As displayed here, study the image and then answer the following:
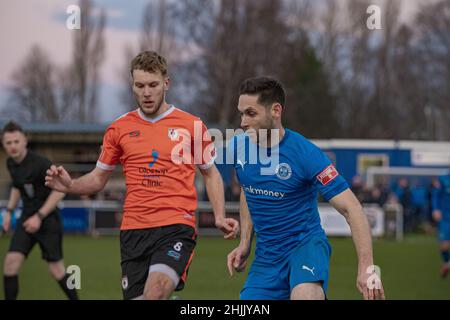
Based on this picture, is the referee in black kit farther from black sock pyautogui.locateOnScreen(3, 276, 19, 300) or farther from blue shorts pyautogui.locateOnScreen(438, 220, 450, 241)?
blue shorts pyautogui.locateOnScreen(438, 220, 450, 241)

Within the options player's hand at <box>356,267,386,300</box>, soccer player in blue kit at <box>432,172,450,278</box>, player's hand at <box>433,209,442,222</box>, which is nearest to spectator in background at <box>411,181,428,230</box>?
soccer player in blue kit at <box>432,172,450,278</box>

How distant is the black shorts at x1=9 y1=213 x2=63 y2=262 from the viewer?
10.1 metres

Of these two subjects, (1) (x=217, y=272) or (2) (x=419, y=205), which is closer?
(1) (x=217, y=272)

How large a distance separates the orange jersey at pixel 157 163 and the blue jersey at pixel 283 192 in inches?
21.4

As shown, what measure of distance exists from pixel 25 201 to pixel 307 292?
536 centimetres

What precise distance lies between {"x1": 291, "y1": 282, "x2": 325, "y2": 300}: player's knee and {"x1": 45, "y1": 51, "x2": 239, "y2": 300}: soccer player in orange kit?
2.72 feet

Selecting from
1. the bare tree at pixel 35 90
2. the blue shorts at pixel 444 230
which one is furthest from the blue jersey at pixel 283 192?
the bare tree at pixel 35 90

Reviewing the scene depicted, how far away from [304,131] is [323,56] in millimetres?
5305

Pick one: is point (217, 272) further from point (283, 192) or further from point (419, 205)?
point (419, 205)

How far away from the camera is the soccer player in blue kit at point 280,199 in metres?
5.97

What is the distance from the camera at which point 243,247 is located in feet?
21.0

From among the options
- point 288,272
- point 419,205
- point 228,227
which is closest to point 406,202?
point 419,205
